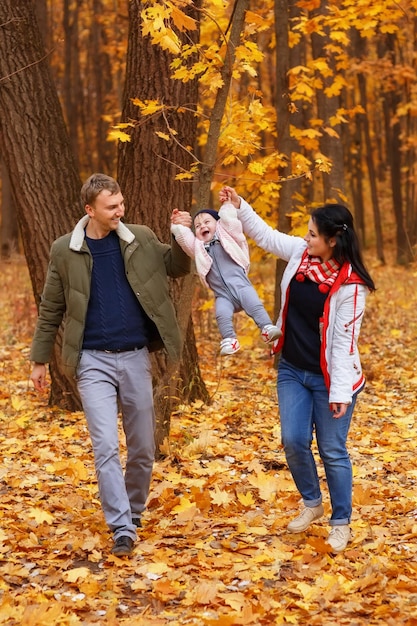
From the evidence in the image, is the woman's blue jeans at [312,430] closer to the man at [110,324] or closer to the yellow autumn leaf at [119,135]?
the man at [110,324]

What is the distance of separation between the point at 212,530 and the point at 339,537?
900mm

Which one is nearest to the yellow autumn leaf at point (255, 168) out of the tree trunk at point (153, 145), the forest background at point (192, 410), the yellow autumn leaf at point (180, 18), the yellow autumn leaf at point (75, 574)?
the forest background at point (192, 410)

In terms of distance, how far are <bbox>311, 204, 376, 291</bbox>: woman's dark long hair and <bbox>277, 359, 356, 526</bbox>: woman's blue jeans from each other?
0.67 m

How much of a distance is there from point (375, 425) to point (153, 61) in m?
4.06

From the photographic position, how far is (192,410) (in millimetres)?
8867

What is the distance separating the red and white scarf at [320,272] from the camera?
4953mm

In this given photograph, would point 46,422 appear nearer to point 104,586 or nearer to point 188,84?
point 188,84

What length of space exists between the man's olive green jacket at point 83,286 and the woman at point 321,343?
0.59 m

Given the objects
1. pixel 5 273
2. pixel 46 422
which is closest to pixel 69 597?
pixel 46 422

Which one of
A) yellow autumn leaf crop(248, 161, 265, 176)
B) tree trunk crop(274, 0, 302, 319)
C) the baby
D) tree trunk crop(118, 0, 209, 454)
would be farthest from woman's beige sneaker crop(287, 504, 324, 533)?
tree trunk crop(274, 0, 302, 319)

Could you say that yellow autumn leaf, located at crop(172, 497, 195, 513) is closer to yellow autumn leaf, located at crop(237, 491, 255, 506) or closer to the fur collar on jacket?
yellow autumn leaf, located at crop(237, 491, 255, 506)

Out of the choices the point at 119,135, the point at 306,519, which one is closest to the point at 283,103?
the point at 119,135

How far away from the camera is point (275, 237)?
5.25 m

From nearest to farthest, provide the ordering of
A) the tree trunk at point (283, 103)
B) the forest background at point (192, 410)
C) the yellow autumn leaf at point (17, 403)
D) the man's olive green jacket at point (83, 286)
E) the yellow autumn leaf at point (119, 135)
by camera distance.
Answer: the forest background at point (192, 410) → the man's olive green jacket at point (83, 286) → the yellow autumn leaf at point (119, 135) → the yellow autumn leaf at point (17, 403) → the tree trunk at point (283, 103)
